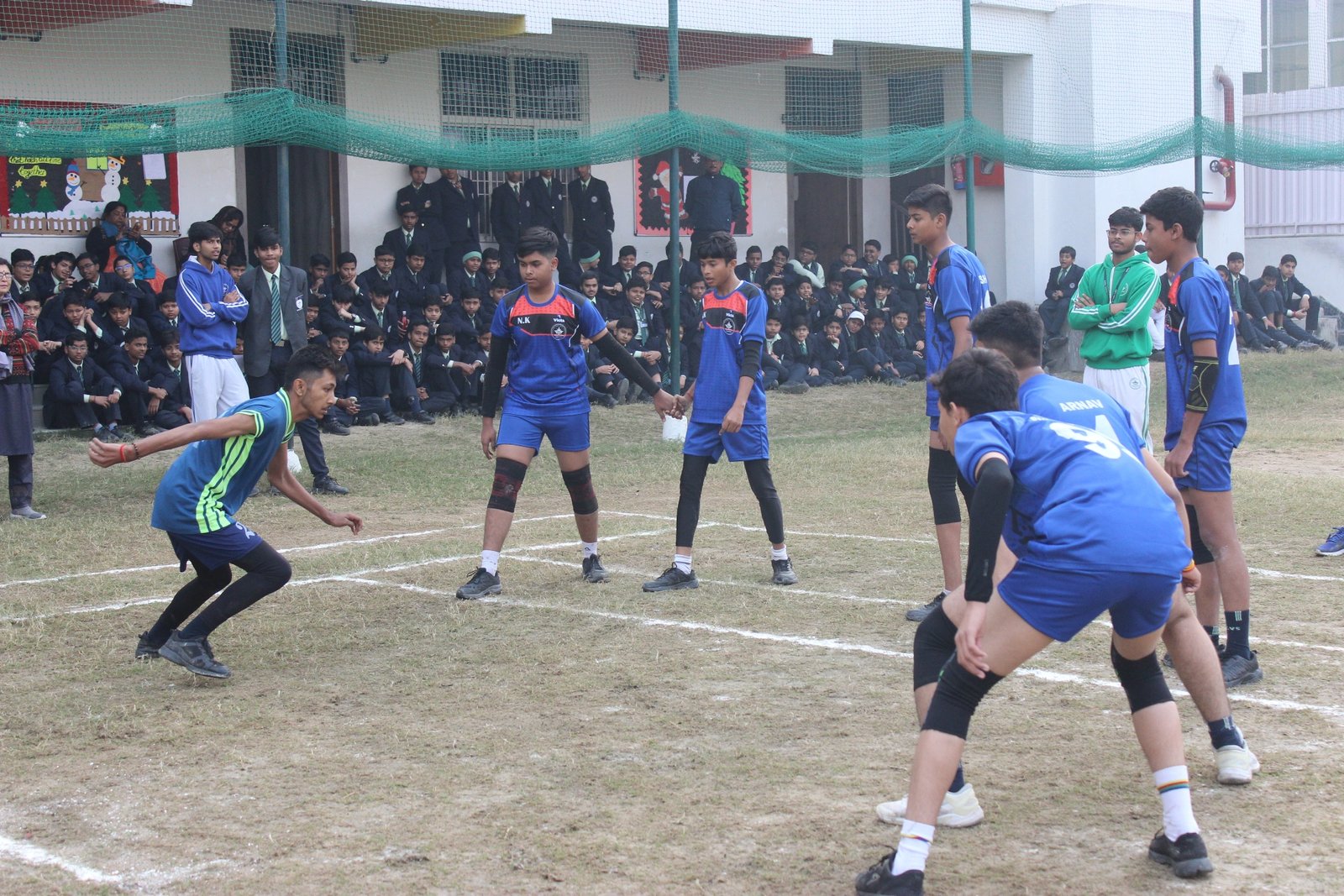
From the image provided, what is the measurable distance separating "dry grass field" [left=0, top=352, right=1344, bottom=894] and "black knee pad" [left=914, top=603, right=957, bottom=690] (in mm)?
471

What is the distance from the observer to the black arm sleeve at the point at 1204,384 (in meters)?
6.21

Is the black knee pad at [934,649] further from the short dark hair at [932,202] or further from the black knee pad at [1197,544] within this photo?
the short dark hair at [932,202]

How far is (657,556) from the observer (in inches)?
361

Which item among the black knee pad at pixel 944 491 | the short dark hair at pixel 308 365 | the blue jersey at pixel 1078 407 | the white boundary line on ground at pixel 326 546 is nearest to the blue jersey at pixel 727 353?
the black knee pad at pixel 944 491

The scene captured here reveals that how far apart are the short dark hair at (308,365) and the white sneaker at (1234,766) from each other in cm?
377

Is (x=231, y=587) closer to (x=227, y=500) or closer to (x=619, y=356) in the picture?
(x=227, y=500)

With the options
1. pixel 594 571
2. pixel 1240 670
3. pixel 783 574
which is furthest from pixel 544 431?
pixel 1240 670

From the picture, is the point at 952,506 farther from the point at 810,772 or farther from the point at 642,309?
the point at 642,309

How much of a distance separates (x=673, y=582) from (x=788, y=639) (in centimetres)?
127

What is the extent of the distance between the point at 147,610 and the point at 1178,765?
531cm

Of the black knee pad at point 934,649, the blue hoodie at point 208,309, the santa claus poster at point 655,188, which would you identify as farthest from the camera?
the santa claus poster at point 655,188

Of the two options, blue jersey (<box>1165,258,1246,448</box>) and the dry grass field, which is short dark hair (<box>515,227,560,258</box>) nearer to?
the dry grass field

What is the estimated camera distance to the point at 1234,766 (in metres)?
4.81

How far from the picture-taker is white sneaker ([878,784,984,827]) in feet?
14.8
